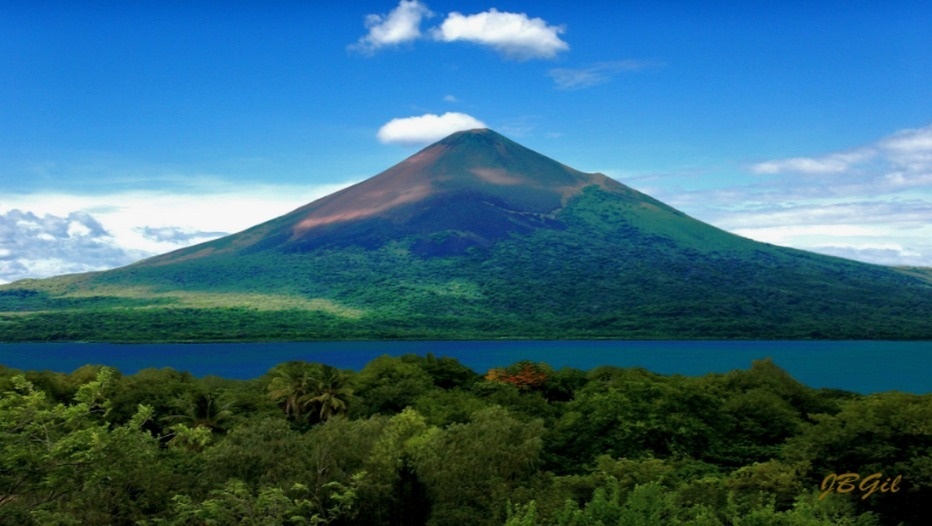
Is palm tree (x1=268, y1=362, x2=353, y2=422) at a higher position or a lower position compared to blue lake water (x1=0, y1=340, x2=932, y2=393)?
higher

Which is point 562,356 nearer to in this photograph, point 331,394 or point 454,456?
point 331,394

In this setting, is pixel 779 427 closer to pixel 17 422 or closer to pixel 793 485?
pixel 793 485

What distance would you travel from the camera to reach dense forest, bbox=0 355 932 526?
19.0 meters

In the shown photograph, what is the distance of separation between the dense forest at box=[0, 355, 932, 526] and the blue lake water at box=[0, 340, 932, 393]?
76.1 meters

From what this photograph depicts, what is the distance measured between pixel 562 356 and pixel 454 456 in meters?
127

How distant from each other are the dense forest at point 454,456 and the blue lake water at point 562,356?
7605 centimetres

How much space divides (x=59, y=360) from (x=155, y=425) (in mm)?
118311

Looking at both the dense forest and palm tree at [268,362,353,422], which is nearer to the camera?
the dense forest

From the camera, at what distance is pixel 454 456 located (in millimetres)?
28141

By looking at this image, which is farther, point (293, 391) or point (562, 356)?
point (562, 356)

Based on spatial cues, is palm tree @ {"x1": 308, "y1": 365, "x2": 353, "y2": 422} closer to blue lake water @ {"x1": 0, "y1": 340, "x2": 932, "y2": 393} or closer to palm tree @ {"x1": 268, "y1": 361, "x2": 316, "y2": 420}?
palm tree @ {"x1": 268, "y1": 361, "x2": 316, "y2": 420}
